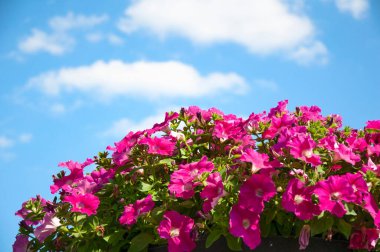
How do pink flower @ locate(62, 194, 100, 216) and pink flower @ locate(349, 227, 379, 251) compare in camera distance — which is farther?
pink flower @ locate(62, 194, 100, 216)

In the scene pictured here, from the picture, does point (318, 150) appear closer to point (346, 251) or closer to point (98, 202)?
point (346, 251)

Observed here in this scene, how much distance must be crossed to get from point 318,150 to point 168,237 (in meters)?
0.98

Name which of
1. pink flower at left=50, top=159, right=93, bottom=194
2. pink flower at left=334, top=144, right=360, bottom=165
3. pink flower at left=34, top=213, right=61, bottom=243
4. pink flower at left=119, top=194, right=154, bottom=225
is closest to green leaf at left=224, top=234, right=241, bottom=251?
pink flower at left=119, top=194, right=154, bottom=225

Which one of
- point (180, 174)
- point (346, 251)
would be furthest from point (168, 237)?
point (346, 251)

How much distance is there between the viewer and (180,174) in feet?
9.01

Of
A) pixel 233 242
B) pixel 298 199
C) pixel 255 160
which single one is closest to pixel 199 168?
pixel 255 160

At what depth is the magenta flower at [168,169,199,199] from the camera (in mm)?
2709

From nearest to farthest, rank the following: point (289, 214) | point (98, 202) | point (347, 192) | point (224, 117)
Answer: point (347, 192) → point (289, 214) → point (98, 202) → point (224, 117)

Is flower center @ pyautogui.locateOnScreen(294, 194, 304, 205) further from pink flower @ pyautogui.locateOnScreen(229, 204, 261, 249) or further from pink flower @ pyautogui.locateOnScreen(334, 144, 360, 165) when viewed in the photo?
pink flower @ pyautogui.locateOnScreen(334, 144, 360, 165)

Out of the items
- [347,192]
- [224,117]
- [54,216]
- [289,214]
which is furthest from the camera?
[224,117]

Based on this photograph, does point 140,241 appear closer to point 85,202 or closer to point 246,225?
point 85,202

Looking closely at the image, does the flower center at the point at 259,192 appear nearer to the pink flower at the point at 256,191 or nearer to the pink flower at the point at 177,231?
the pink flower at the point at 256,191

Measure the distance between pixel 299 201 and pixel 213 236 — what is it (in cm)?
46

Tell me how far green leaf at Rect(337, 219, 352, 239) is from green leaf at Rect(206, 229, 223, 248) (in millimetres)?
584
